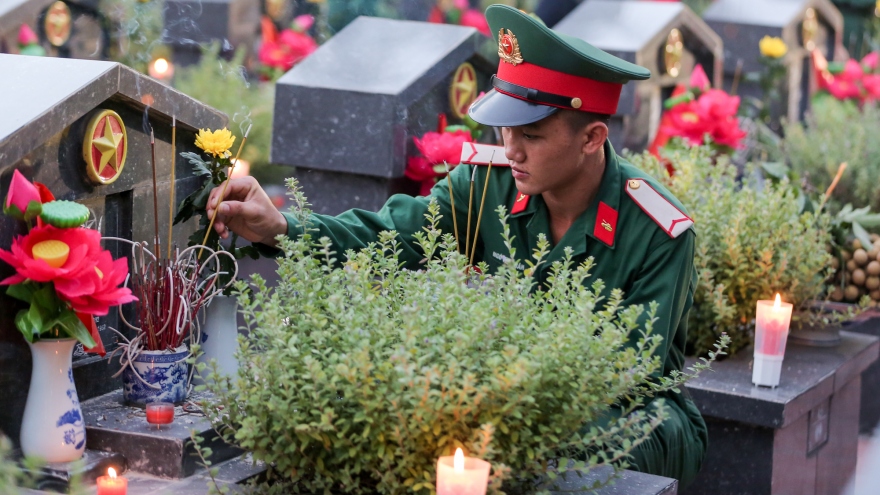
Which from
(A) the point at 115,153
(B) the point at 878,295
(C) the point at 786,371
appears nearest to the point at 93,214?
(A) the point at 115,153

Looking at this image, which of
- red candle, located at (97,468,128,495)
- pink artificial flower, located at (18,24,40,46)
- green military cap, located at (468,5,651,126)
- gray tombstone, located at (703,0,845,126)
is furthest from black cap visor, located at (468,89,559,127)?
gray tombstone, located at (703,0,845,126)

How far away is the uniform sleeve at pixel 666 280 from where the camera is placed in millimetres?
2711

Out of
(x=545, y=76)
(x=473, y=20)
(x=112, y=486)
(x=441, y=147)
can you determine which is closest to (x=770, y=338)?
(x=545, y=76)

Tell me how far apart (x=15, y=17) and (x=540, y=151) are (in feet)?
15.3

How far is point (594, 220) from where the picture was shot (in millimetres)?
2871

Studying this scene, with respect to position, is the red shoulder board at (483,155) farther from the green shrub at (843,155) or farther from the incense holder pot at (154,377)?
the green shrub at (843,155)

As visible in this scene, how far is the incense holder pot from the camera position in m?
2.37

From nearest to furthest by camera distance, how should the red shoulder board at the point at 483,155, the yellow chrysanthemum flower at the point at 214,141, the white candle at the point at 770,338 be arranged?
→ the yellow chrysanthemum flower at the point at 214,141
the red shoulder board at the point at 483,155
the white candle at the point at 770,338

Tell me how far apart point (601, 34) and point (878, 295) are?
2223 mm

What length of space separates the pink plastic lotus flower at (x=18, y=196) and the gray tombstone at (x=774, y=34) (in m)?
7.05

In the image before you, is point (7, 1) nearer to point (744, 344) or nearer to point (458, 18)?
point (458, 18)

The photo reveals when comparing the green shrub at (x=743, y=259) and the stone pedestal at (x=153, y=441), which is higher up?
the stone pedestal at (x=153, y=441)

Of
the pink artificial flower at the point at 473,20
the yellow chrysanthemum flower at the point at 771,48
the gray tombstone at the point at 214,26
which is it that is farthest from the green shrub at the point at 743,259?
the gray tombstone at the point at 214,26

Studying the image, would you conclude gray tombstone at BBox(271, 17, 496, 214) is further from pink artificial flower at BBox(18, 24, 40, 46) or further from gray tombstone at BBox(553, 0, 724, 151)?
pink artificial flower at BBox(18, 24, 40, 46)
